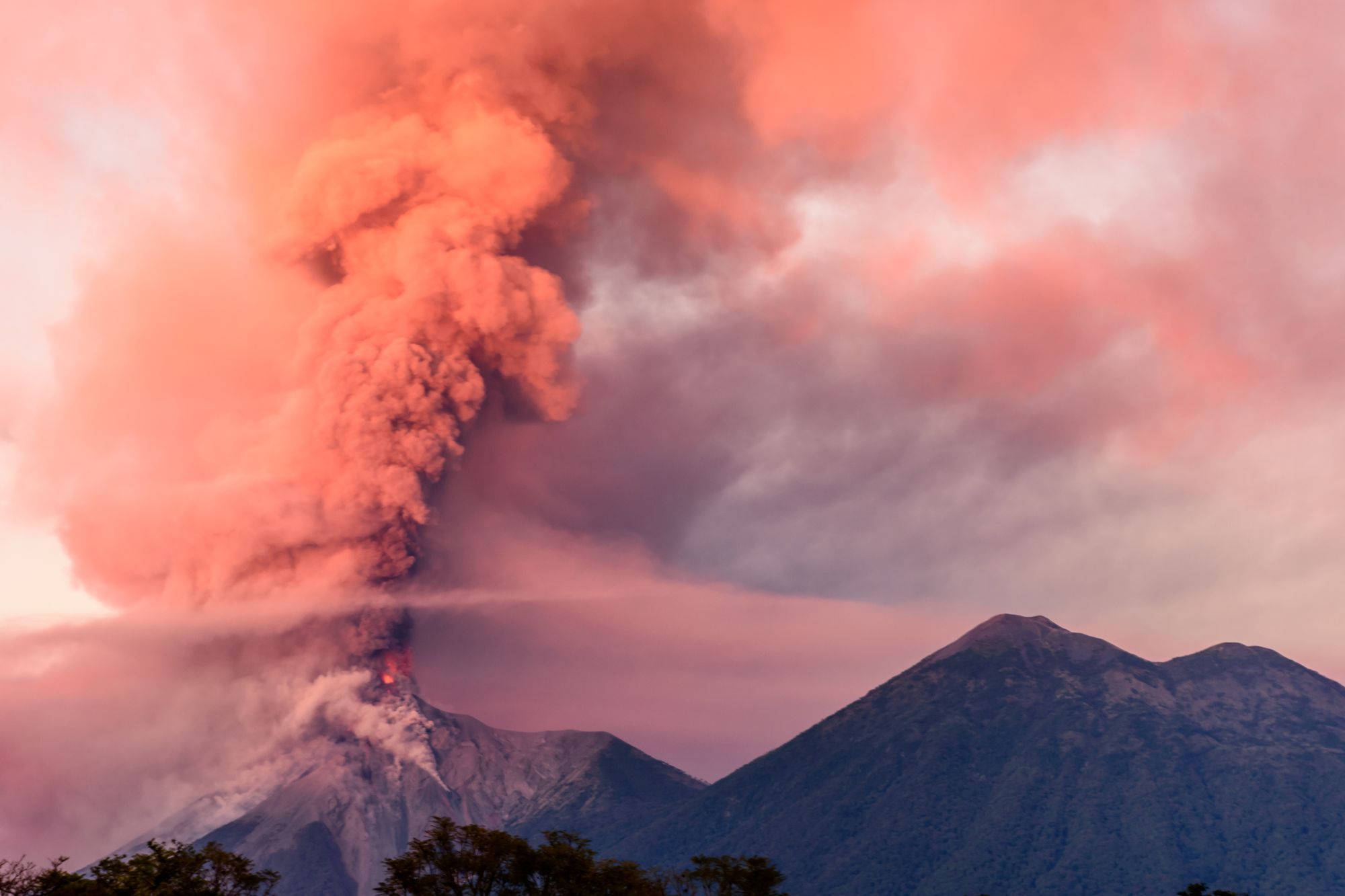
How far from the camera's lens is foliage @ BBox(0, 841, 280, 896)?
50.6 meters

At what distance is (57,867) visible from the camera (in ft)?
172

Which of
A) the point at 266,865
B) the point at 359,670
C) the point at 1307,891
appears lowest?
the point at 1307,891

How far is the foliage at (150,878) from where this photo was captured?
166ft

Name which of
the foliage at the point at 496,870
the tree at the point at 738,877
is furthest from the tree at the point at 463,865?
the tree at the point at 738,877

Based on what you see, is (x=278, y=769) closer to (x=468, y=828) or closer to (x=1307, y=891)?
(x=468, y=828)

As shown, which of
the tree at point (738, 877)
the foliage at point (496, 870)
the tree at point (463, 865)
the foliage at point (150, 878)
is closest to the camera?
the foliage at point (150, 878)

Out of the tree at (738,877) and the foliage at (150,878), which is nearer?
the foliage at (150,878)

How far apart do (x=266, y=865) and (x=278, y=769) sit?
55.0 feet

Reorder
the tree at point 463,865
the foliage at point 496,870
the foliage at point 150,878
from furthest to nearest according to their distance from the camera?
the foliage at point 496,870 < the tree at point 463,865 < the foliage at point 150,878

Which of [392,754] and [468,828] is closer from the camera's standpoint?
[468,828]

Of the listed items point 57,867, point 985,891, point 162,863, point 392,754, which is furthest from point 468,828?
point 985,891

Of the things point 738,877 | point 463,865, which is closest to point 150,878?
point 463,865

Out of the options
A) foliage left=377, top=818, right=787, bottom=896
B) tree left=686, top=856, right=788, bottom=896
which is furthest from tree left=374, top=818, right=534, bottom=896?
tree left=686, top=856, right=788, bottom=896

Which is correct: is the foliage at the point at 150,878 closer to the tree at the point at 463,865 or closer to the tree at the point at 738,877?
the tree at the point at 463,865
